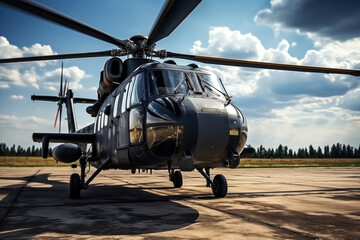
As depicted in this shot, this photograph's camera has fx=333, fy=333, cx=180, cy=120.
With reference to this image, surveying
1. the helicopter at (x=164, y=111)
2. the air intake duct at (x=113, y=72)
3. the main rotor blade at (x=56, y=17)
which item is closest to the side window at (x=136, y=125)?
the helicopter at (x=164, y=111)

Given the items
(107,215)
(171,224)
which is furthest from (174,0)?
(107,215)

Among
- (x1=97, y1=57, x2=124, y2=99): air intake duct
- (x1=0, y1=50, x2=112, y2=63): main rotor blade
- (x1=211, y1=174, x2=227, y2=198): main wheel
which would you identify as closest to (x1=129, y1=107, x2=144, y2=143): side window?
(x1=211, y1=174, x2=227, y2=198): main wheel

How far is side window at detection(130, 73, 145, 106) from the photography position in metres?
6.93

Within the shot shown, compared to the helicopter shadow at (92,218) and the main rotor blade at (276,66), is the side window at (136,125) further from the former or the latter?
the main rotor blade at (276,66)

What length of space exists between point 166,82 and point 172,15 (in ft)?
6.98

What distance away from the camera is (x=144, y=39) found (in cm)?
966

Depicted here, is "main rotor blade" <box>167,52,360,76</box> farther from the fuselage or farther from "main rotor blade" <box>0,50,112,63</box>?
"main rotor blade" <box>0,50,112,63</box>

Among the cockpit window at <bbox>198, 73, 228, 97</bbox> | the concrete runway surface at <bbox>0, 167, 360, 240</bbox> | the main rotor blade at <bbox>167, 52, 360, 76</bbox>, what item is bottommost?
the concrete runway surface at <bbox>0, 167, 360, 240</bbox>

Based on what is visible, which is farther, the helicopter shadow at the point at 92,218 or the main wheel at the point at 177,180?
the main wheel at the point at 177,180

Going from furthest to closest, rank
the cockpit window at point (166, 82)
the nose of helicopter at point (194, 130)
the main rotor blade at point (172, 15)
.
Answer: the cockpit window at point (166, 82) < the nose of helicopter at point (194, 130) < the main rotor blade at point (172, 15)

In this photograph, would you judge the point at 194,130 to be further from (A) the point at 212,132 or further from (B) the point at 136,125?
(B) the point at 136,125

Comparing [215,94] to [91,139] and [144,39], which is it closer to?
[144,39]

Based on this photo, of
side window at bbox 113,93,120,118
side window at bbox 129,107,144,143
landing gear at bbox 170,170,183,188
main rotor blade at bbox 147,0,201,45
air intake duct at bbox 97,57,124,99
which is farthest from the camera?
landing gear at bbox 170,170,183,188

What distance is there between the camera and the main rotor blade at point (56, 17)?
5.55 metres
